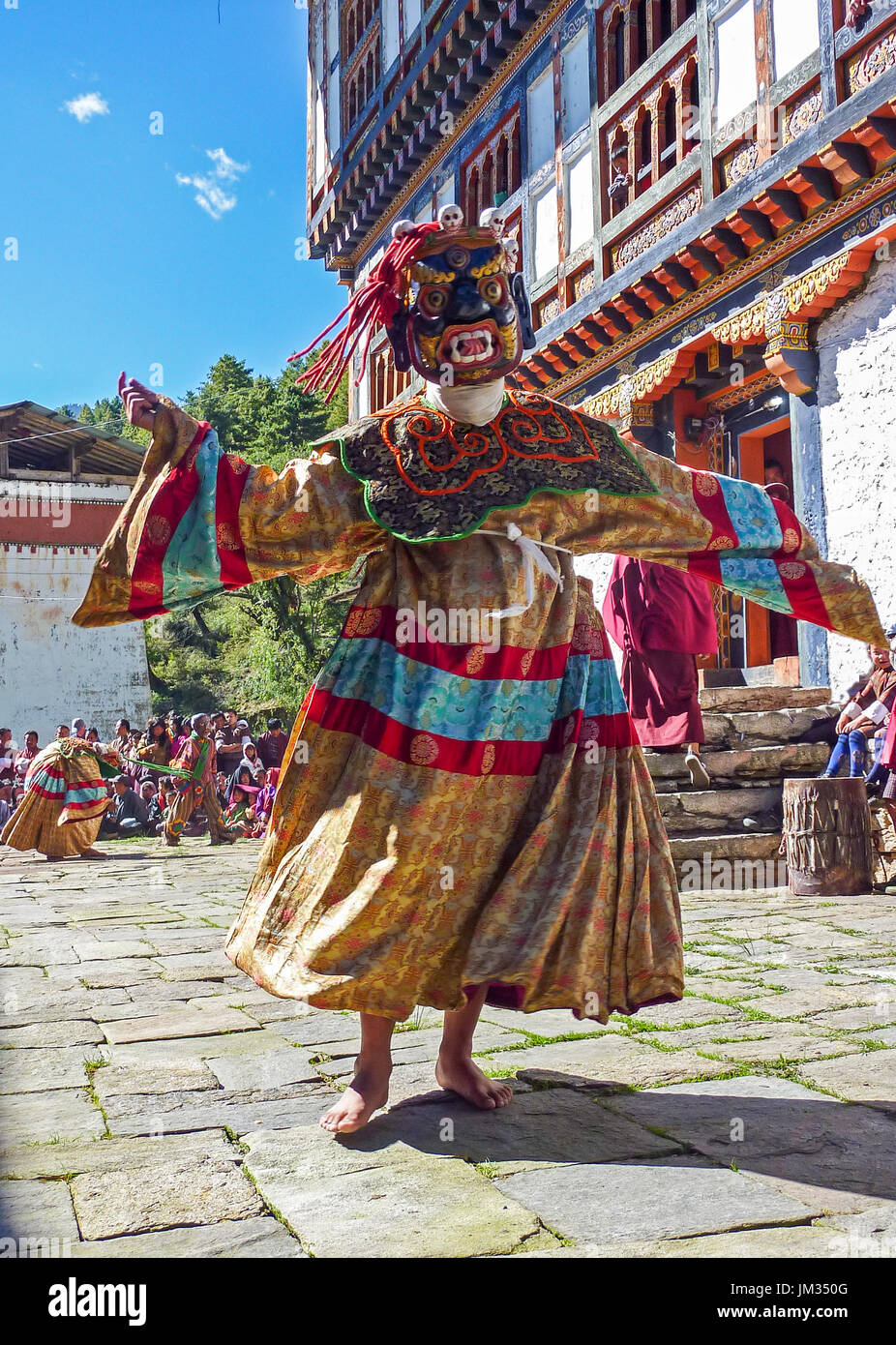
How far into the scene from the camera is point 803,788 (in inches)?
280

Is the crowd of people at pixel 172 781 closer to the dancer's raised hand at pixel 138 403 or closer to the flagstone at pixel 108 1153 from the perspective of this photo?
the dancer's raised hand at pixel 138 403

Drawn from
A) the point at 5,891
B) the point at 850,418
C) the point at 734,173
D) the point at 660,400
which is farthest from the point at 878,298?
the point at 5,891

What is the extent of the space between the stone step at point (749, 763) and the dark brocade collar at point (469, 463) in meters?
5.33

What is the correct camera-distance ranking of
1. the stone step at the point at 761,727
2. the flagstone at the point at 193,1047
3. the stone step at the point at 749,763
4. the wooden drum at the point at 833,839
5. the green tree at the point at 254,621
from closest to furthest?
the flagstone at the point at 193,1047, the wooden drum at the point at 833,839, the stone step at the point at 749,763, the stone step at the point at 761,727, the green tree at the point at 254,621

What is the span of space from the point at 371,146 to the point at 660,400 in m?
7.19

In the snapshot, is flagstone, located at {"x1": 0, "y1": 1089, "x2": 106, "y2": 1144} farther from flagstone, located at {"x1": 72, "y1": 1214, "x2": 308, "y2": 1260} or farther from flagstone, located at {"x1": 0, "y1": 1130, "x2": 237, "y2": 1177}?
flagstone, located at {"x1": 72, "y1": 1214, "x2": 308, "y2": 1260}

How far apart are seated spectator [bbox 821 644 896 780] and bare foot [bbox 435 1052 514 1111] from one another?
232 inches

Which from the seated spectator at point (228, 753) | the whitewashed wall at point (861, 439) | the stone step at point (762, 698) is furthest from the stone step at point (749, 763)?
the seated spectator at point (228, 753)

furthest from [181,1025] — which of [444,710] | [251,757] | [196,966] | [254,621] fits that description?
[254,621]

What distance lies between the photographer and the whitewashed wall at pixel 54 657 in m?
24.7

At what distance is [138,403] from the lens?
2.96 metres

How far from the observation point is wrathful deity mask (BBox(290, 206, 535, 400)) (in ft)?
9.88

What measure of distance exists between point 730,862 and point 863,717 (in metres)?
1.51

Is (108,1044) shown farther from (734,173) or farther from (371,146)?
(371,146)
